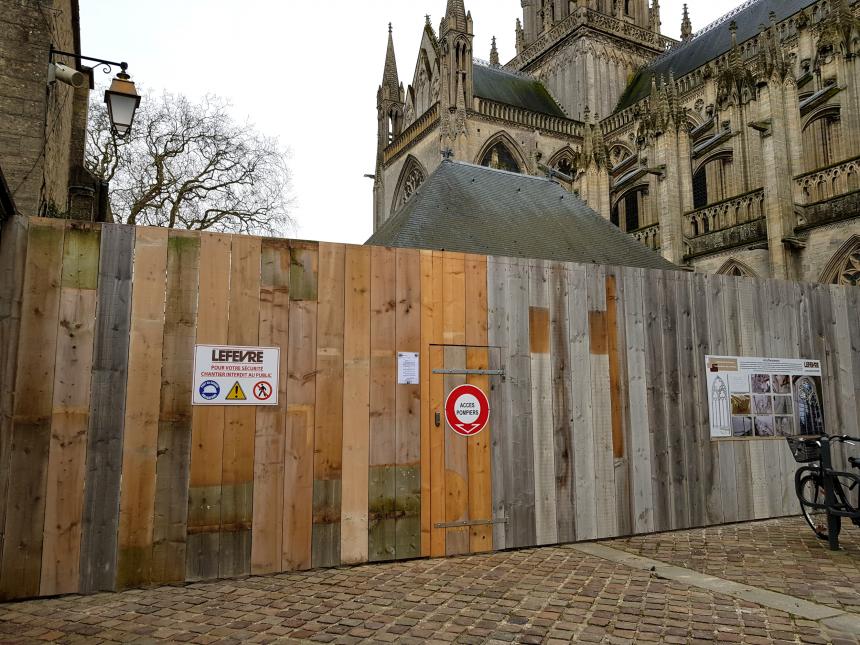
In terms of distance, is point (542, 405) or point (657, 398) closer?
point (542, 405)

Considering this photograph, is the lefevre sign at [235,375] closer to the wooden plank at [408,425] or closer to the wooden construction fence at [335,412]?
the wooden construction fence at [335,412]

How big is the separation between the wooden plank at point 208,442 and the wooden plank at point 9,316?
110cm

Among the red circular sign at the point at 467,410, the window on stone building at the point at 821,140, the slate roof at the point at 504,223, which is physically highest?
the window on stone building at the point at 821,140

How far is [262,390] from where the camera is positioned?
186 inches

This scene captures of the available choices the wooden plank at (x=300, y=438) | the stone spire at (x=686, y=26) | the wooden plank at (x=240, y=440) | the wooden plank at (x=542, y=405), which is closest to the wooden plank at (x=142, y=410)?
the wooden plank at (x=240, y=440)

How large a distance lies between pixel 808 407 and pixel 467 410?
412cm

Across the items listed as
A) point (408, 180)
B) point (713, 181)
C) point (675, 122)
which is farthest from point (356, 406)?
point (408, 180)

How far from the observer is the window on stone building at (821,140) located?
19.7 meters

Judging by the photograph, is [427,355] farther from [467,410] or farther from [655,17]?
[655,17]

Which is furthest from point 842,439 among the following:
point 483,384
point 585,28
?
point 585,28

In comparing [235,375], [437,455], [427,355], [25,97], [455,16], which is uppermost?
[455,16]

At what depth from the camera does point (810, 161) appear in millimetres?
20344

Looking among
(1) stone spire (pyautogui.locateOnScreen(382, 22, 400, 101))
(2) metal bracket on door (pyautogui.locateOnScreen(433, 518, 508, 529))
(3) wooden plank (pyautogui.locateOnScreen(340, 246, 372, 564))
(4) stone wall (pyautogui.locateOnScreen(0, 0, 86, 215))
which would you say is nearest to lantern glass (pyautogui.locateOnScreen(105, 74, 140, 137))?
(4) stone wall (pyautogui.locateOnScreen(0, 0, 86, 215))

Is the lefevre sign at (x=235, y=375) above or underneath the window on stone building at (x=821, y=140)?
underneath
